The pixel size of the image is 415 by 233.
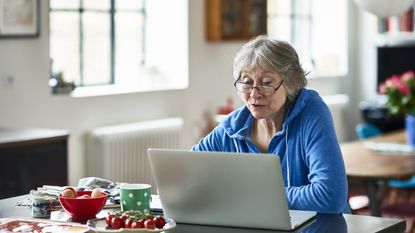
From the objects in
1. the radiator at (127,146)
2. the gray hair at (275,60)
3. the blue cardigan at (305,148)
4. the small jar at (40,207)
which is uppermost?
the gray hair at (275,60)

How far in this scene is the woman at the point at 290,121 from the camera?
285cm

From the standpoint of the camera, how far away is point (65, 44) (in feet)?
20.1

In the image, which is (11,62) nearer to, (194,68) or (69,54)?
(69,54)

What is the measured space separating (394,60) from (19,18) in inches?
167

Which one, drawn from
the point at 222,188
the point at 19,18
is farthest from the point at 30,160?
the point at 222,188

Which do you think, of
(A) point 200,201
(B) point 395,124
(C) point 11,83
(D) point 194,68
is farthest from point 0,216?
(B) point 395,124

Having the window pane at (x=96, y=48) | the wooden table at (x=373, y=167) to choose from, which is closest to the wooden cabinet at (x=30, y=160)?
the window pane at (x=96, y=48)

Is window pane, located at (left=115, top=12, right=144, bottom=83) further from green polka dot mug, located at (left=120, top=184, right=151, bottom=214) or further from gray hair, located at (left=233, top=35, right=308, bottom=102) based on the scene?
green polka dot mug, located at (left=120, top=184, right=151, bottom=214)

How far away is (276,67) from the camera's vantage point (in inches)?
118

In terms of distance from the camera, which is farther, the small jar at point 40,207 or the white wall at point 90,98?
the white wall at point 90,98

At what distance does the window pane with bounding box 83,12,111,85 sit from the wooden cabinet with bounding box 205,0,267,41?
36.6 inches

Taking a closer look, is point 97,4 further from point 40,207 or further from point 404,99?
point 40,207

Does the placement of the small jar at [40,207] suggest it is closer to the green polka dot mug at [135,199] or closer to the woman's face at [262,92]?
the green polka dot mug at [135,199]

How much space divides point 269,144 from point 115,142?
3080 millimetres
